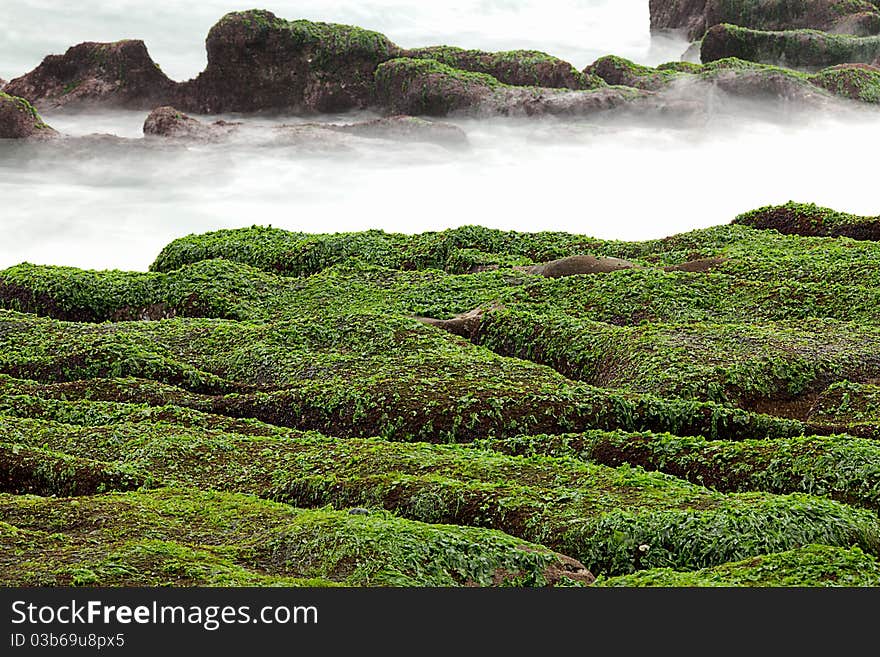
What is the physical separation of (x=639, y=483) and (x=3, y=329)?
33.7 feet

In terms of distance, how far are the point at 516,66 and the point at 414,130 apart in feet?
26.8

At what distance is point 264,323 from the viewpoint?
1600 cm

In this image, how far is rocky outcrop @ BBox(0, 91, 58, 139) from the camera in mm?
35812

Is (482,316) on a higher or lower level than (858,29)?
lower

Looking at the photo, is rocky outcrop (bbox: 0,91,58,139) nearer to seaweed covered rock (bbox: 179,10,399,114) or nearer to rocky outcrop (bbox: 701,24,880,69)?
seaweed covered rock (bbox: 179,10,399,114)

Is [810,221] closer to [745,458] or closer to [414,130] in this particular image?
[745,458]

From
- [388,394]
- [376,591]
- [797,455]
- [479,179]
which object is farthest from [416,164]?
[376,591]

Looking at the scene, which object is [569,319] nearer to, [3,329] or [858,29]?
[3,329]

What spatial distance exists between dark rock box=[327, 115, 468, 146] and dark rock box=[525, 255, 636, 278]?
68.0 feet

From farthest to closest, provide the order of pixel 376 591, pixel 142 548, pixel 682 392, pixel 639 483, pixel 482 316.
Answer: pixel 482 316 → pixel 682 392 → pixel 639 483 → pixel 142 548 → pixel 376 591

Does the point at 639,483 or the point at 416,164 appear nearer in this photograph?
the point at 639,483

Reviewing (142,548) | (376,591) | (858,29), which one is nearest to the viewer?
(376,591)

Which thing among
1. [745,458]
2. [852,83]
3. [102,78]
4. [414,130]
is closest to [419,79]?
[414,130]

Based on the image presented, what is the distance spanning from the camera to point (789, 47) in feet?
161
